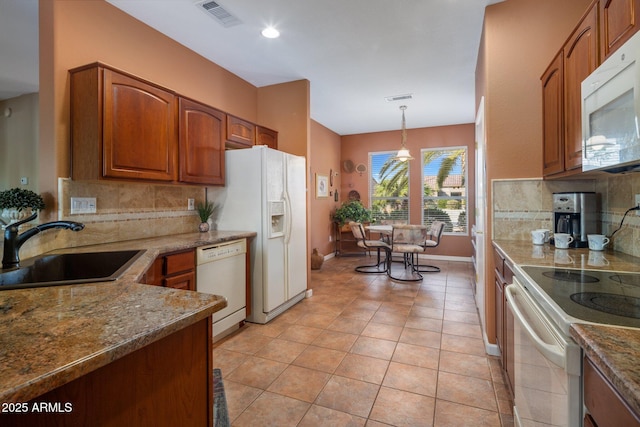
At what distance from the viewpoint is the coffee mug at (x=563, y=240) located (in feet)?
6.41

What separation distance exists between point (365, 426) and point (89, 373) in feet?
4.86

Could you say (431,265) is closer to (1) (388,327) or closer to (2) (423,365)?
(1) (388,327)

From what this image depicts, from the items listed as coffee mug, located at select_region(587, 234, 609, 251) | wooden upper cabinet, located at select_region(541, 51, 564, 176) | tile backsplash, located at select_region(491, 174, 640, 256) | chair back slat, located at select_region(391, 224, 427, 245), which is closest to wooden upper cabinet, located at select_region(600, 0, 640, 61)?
wooden upper cabinet, located at select_region(541, 51, 564, 176)

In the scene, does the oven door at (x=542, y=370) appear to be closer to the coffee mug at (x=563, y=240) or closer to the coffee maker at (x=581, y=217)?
the coffee mug at (x=563, y=240)

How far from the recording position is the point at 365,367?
7.24 feet

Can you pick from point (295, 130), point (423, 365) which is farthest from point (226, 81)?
point (423, 365)

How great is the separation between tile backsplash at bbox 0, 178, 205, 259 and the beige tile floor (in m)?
1.20

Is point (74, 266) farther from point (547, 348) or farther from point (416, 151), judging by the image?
point (416, 151)

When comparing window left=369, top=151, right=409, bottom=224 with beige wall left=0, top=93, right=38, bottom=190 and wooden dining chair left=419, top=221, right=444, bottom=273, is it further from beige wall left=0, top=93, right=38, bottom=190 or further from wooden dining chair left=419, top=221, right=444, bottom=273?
beige wall left=0, top=93, right=38, bottom=190

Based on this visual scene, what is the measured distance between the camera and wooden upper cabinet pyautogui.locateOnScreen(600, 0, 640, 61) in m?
1.13

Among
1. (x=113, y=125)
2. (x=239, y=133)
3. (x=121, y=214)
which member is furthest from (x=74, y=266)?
(x=239, y=133)

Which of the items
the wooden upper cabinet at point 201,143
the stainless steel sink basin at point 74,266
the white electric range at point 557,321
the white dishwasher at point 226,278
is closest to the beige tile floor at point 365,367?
the white dishwasher at point 226,278

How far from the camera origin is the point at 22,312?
2.82 ft

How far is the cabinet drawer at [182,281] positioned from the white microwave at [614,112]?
250 centimetres
